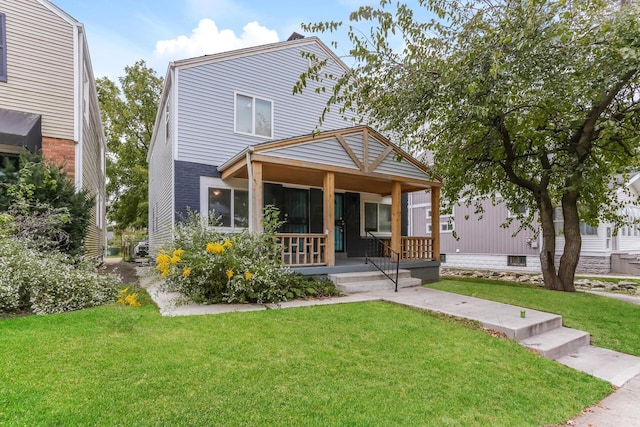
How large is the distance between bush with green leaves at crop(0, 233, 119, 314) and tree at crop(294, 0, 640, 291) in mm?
5201

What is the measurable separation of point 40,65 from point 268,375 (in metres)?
9.34

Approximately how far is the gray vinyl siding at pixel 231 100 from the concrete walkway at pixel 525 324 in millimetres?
3980

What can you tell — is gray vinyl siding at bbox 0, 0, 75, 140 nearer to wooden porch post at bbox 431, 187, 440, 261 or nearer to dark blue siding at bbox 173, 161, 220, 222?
dark blue siding at bbox 173, 161, 220, 222

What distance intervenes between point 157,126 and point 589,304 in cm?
1410

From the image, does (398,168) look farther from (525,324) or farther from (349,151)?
(525,324)

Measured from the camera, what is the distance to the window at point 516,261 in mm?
16970

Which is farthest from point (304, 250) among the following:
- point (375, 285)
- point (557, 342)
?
point (557, 342)

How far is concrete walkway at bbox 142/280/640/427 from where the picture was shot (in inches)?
126

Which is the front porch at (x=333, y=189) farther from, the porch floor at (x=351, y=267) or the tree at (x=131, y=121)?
the tree at (x=131, y=121)

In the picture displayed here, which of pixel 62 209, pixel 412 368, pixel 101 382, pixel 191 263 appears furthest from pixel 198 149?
pixel 412 368

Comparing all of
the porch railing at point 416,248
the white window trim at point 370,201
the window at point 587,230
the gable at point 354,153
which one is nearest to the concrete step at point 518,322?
the porch railing at point 416,248

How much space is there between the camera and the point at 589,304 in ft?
23.1

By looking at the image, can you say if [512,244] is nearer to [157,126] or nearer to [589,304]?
[589,304]

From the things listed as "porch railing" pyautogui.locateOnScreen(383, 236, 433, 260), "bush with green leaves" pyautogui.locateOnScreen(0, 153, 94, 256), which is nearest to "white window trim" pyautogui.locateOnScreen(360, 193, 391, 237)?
"porch railing" pyautogui.locateOnScreen(383, 236, 433, 260)
